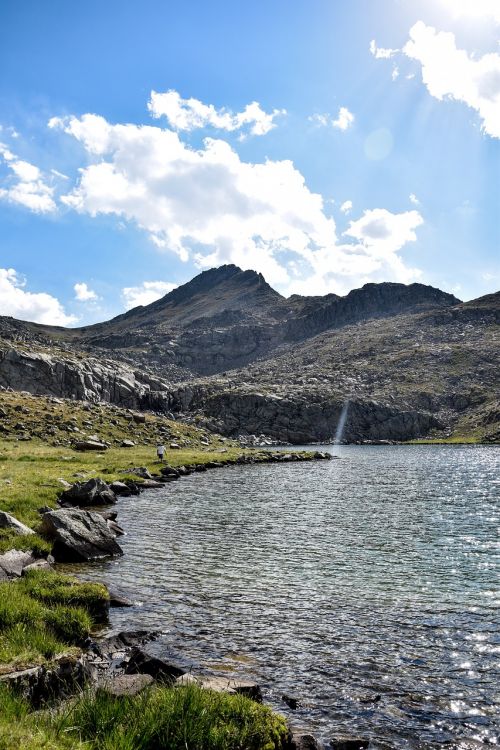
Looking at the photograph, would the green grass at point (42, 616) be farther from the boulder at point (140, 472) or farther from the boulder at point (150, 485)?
the boulder at point (140, 472)

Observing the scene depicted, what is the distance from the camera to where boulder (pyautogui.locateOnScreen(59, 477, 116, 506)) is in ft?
122

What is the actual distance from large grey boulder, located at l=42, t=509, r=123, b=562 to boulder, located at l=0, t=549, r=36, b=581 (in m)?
2.63

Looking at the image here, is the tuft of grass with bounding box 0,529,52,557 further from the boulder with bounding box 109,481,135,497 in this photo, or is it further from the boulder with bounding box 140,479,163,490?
the boulder with bounding box 140,479,163,490

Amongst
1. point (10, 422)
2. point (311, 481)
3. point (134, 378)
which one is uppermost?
point (134, 378)

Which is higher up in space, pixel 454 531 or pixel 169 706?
pixel 169 706

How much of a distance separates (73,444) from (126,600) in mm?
58379

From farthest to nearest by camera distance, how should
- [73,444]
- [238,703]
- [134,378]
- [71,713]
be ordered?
1. [134,378]
2. [73,444]
3. [238,703]
4. [71,713]

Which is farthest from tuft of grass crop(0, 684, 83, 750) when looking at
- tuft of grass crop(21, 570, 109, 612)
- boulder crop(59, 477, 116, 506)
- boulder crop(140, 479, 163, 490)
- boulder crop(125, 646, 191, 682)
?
boulder crop(140, 479, 163, 490)

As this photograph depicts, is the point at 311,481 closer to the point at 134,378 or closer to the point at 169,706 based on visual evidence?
the point at 169,706

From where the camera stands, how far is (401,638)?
1527 centimetres

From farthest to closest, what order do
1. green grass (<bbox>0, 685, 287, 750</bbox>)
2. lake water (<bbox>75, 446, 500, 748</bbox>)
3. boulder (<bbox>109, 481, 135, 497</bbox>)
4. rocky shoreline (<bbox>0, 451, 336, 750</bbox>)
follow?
boulder (<bbox>109, 481, 135, 497</bbox>)
lake water (<bbox>75, 446, 500, 748</bbox>)
rocky shoreline (<bbox>0, 451, 336, 750</bbox>)
green grass (<bbox>0, 685, 287, 750</bbox>)

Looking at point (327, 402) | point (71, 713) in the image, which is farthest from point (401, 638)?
point (327, 402)

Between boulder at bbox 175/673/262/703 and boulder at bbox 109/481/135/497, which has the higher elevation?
boulder at bbox 175/673/262/703

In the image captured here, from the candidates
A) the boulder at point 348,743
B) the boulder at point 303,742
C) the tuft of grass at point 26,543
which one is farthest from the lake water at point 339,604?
the tuft of grass at point 26,543
